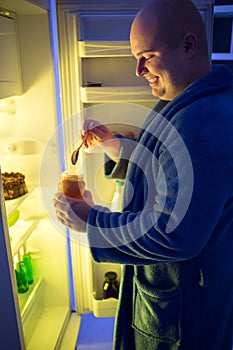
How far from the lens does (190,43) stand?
0.76 meters

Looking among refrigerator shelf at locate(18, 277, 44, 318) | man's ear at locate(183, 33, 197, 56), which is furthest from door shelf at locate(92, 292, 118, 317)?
man's ear at locate(183, 33, 197, 56)

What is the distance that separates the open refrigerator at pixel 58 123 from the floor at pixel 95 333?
4 centimetres

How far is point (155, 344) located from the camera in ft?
3.08

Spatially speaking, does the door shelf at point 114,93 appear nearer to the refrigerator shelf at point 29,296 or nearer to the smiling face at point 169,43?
the smiling face at point 169,43

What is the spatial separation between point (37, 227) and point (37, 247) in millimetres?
107

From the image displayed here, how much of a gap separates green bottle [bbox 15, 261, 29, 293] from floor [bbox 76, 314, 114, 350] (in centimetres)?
35

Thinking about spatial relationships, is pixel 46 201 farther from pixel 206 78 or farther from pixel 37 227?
pixel 206 78

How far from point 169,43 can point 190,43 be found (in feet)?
0.16

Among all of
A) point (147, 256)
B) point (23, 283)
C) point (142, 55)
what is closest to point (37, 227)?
point (23, 283)

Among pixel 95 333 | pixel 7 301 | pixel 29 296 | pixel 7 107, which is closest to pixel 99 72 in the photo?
pixel 7 107

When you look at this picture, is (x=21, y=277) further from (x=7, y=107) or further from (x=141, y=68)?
(x=141, y=68)

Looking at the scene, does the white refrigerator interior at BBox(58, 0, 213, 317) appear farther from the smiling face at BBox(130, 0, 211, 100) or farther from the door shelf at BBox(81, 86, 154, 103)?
the smiling face at BBox(130, 0, 211, 100)

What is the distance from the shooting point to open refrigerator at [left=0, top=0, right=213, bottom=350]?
1199 mm

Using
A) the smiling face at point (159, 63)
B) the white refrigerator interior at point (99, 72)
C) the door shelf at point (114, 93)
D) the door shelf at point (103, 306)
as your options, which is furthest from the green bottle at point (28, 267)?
the smiling face at point (159, 63)
